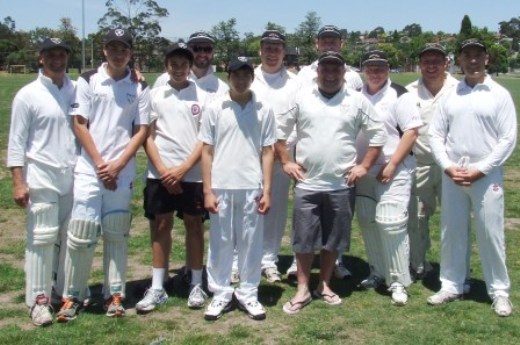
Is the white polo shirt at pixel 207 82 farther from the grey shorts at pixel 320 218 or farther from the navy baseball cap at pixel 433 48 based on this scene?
the navy baseball cap at pixel 433 48

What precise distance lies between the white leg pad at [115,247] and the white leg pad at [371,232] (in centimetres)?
214

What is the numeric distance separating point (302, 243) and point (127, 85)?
202 centimetres

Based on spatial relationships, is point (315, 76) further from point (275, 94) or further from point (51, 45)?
point (51, 45)

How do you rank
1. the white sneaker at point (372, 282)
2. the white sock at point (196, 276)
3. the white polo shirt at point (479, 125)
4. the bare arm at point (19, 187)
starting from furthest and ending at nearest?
the white sneaker at point (372, 282) < the white sock at point (196, 276) < the white polo shirt at point (479, 125) < the bare arm at point (19, 187)

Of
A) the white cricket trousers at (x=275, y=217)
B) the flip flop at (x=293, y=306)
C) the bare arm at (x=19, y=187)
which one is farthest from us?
the white cricket trousers at (x=275, y=217)

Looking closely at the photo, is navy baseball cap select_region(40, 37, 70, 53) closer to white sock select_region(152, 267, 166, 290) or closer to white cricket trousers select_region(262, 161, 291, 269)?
A: white sock select_region(152, 267, 166, 290)

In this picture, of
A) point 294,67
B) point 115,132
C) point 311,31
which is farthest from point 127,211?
point 311,31

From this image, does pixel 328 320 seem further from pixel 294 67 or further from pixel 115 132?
pixel 294 67

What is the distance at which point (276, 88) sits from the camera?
6371 millimetres

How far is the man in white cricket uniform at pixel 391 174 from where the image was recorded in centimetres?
580

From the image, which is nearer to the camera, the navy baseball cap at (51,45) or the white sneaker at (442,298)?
the navy baseball cap at (51,45)

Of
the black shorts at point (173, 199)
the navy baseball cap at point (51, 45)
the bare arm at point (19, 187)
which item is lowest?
the black shorts at point (173, 199)

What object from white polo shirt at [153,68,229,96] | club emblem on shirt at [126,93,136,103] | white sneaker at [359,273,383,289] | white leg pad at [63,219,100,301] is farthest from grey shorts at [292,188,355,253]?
white leg pad at [63,219,100,301]

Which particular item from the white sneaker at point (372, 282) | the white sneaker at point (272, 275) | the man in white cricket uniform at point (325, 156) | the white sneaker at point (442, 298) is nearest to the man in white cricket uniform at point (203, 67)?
the man in white cricket uniform at point (325, 156)
